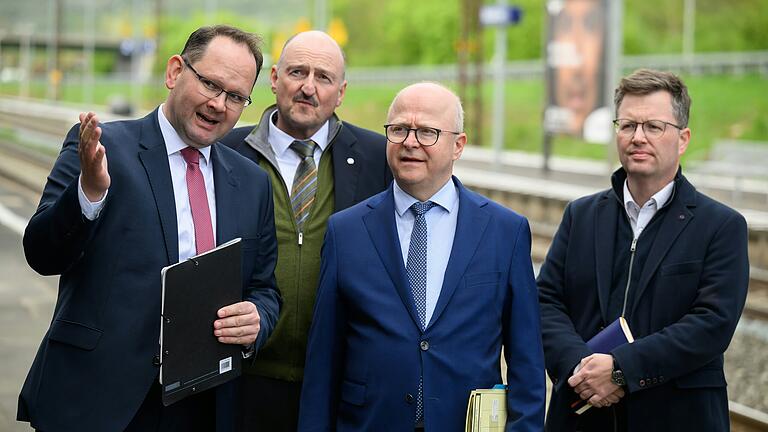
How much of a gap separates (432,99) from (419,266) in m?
0.53

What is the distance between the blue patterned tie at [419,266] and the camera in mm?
3287

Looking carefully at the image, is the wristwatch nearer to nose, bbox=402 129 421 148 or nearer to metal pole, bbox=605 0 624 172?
nose, bbox=402 129 421 148

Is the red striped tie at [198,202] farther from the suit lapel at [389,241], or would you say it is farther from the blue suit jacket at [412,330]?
the suit lapel at [389,241]

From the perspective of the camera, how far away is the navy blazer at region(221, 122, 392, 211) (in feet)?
13.3

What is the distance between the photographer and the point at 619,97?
13.0 ft

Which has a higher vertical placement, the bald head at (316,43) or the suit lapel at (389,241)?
the bald head at (316,43)

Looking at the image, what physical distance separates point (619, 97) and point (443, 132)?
935 millimetres

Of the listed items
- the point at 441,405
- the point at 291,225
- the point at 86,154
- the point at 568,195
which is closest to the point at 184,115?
the point at 86,154

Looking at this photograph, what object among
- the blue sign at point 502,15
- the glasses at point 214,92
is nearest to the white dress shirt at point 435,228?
the glasses at point 214,92

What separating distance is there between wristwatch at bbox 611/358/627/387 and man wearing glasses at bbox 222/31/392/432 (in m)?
1.12

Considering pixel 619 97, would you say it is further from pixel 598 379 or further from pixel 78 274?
pixel 78 274

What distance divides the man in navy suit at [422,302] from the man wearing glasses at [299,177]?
55 centimetres

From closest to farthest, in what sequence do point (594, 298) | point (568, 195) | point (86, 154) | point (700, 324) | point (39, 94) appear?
point (86, 154)
point (700, 324)
point (594, 298)
point (39, 94)
point (568, 195)

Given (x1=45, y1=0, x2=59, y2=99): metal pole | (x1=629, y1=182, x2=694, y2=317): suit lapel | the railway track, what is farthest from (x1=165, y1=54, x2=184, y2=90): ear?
(x1=45, y1=0, x2=59, y2=99): metal pole
